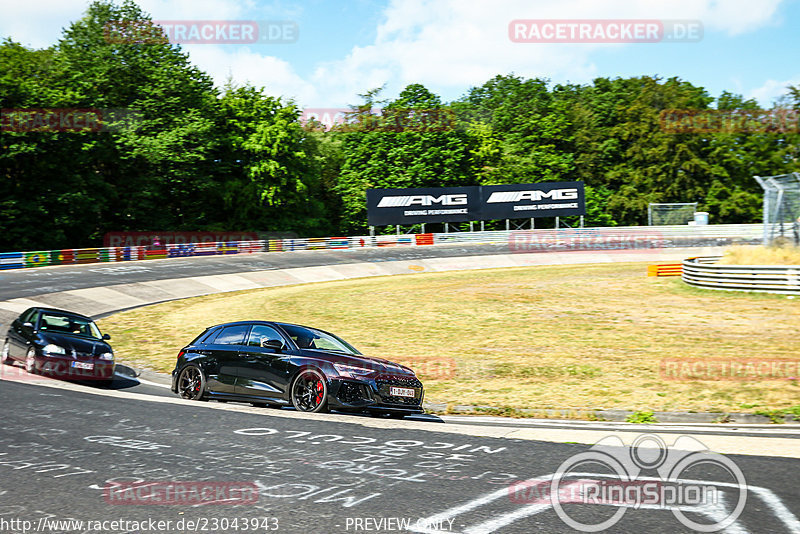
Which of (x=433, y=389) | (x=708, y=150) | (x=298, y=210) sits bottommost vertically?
(x=433, y=389)

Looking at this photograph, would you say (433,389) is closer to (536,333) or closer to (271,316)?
(536,333)

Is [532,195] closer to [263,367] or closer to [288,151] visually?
[288,151]

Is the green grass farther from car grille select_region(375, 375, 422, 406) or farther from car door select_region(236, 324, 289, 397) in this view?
car door select_region(236, 324, 289, 397)

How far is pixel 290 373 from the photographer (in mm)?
11039

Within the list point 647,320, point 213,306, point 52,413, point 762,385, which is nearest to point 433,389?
point 762,385

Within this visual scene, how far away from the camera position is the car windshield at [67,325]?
49.9 ft

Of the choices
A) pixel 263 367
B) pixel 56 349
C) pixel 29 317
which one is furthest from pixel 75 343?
pixel 263 367

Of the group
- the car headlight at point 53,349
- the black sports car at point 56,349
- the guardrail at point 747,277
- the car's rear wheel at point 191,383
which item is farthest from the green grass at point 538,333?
the car's rear wheel at point 191,383

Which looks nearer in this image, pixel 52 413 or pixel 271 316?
pixel 52 413

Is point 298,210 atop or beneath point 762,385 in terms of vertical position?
atop

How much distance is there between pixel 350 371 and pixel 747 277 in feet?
72.8

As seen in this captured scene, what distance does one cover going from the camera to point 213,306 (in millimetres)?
29156

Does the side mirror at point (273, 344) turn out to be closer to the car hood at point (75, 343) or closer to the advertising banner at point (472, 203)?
the car hood at point (75, 343)

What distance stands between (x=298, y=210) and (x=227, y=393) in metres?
59.3
